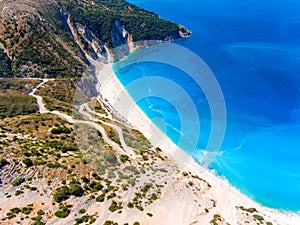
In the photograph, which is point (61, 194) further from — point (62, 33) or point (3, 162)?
point (62, 33)

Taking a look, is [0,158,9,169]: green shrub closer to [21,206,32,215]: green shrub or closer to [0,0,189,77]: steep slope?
[21,206,32,215]: green shrub

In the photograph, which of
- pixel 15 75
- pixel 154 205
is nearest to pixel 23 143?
pixel 154 205

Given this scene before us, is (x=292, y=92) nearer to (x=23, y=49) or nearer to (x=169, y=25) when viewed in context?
(x=169, y=25)

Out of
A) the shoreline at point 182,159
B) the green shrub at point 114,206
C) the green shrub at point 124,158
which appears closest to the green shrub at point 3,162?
the green shrub at point 114,206

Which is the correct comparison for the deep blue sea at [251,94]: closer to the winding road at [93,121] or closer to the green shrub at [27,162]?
the winding road at [93,121]

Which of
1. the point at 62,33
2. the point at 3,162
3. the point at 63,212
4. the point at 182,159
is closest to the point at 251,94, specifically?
the point at 182,159
